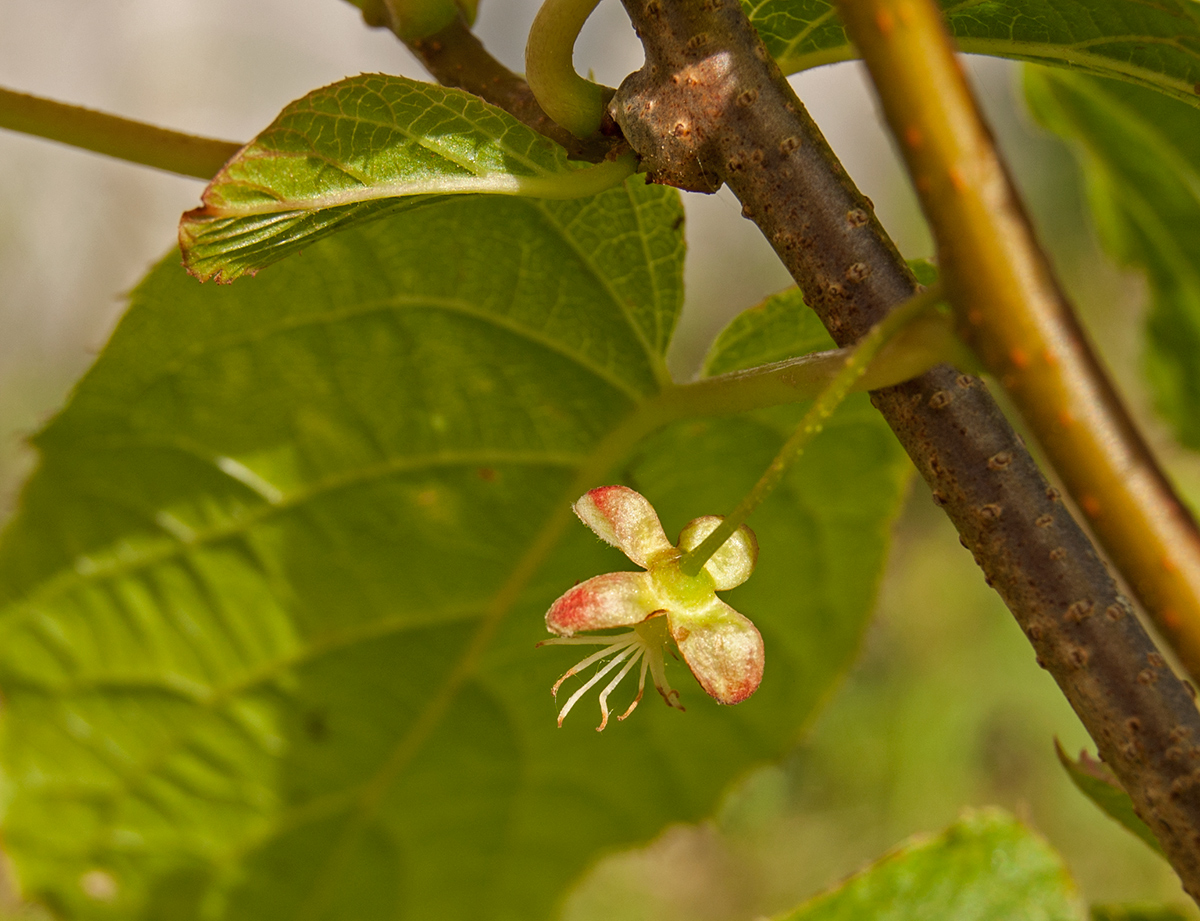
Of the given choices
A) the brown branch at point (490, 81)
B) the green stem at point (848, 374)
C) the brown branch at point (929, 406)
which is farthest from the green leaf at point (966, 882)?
the brown branch at point (490, 81)

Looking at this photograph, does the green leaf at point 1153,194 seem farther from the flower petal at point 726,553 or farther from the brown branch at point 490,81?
the flower petal at point 726,553

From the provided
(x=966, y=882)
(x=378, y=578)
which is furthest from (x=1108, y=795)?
(x=378, y=578)

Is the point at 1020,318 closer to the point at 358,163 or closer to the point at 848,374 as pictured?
the point at 848,374

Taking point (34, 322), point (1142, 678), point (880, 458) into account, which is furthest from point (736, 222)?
point (1142, 678)

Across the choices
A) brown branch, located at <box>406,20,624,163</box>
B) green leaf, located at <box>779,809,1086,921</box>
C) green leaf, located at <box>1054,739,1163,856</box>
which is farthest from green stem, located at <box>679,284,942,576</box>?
→ green leaf, located at <box>779,809,1086,921</box>

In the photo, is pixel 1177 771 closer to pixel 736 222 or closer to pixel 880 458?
pixel 880 458

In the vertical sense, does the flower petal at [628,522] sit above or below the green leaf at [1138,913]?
above

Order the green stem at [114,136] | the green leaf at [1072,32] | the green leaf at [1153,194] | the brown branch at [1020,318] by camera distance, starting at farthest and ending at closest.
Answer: the green leaf at [1153,194], the green stem at [114,136], the green leaf at [1072,32], the brown branch at [1020,318]
